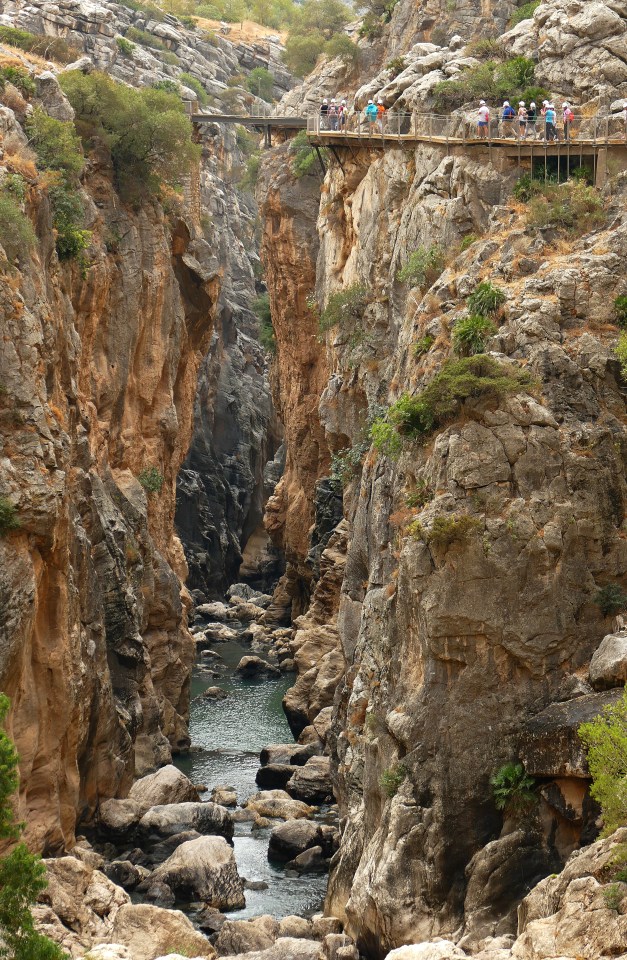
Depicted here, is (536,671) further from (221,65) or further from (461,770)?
(221,65)

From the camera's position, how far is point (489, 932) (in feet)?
81.7

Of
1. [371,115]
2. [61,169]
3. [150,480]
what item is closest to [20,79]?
[61,169]

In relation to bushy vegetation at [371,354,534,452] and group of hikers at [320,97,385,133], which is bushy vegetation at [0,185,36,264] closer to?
bushy vegetation at [371,354,534,452]

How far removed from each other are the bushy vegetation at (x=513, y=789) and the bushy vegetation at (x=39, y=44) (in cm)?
4409

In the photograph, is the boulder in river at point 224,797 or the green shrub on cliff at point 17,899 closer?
the green shrub on cliff at point 17,899

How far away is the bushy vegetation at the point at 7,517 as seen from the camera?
30.5 meters

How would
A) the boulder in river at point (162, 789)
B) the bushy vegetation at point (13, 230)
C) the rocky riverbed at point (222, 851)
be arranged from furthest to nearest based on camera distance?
the boulder in river at point (162, 789) → the bushy vegetation at point (13, 230) → the rocky riverbed at point (222, 851)

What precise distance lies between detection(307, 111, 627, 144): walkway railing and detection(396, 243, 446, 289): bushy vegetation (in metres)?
3.93

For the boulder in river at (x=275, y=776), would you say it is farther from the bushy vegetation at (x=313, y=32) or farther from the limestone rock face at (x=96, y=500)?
the bushy vegetation at (x=313, y=32)

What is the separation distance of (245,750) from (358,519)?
1730 centimetres

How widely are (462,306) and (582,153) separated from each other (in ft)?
26.2

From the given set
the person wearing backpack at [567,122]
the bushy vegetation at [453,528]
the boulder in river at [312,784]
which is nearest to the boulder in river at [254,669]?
the boulder in river at [312,784]

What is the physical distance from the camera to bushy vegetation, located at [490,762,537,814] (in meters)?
26.4

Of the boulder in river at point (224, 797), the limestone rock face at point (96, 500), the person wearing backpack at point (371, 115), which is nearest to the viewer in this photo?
the limestone rock face at point (96, 500)
